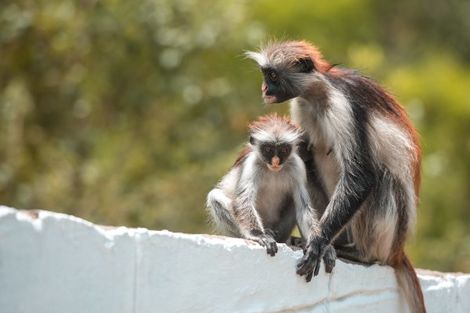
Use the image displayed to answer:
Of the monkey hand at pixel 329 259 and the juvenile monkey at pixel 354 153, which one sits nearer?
the monkey hand at pixel 329 259

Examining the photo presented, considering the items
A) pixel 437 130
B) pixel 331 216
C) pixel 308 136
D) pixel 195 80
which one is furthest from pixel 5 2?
pixel 437 130

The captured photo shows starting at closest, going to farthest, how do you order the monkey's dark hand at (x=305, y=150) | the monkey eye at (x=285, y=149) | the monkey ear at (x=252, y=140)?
the monkey eye at (x=285, y=149)
the monkey ear at (x=252, y=140)
the monkey's dark hand at (x=305, y=150)

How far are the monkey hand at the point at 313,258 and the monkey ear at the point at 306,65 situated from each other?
1285 mm

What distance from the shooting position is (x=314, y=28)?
48.6ft

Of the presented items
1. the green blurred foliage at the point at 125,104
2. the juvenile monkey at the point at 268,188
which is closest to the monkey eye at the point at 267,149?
the juvenile monkey at the point at 268,188

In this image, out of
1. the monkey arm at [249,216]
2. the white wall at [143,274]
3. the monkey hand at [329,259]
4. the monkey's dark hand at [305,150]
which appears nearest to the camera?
the white wall at [143,274]

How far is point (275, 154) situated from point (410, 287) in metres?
1.27

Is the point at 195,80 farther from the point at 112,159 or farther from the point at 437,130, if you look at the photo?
the point at 437,130

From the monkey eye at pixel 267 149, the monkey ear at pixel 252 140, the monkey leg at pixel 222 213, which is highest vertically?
the monkey ear at pixel 252 140

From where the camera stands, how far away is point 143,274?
14.0 ft

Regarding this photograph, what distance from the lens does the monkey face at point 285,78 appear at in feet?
21.7

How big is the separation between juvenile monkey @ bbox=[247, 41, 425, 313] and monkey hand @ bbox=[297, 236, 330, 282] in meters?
0.21

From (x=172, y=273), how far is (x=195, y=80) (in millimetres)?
7494

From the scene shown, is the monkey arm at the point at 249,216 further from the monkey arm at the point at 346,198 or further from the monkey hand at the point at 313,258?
the monkey arm at the point at 346,198
